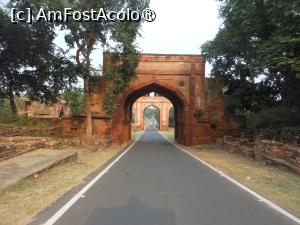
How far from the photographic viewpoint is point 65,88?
34625 mm

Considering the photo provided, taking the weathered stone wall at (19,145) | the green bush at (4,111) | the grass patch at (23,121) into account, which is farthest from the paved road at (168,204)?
the green bush at (4,111)

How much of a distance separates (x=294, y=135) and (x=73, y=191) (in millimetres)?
15600

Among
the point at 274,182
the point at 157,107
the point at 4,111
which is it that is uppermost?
the point at 157,107

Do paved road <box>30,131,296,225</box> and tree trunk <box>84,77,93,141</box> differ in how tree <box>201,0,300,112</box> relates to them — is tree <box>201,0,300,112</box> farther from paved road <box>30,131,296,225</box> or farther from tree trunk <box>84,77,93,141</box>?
tree trunk <box>84,77,93,141</box>

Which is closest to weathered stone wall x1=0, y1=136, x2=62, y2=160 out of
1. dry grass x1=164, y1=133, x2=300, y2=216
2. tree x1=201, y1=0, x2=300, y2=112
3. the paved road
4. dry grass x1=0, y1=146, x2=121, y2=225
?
dry grass x1=0, y1=146, x2=121, y2=225

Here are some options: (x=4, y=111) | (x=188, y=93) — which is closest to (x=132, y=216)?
(x=188, y=93)

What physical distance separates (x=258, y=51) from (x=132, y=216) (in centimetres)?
1587

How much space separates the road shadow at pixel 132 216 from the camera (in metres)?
7.29

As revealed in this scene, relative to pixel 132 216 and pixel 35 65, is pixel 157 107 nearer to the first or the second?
pixel 35 65

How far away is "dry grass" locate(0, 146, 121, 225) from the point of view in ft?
25.6

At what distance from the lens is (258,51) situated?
71.9ft

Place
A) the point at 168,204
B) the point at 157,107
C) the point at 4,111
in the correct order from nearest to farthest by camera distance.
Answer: the point at 168,204 → the point at 4,111 → the point at 157,107

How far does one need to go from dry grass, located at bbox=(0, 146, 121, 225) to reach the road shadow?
111cm

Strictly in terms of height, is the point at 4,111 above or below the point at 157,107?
below
